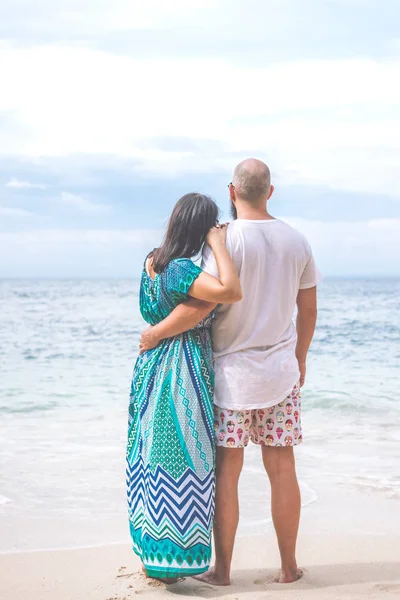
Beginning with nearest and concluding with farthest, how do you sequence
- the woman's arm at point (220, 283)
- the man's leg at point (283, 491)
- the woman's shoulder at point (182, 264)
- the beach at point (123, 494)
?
the woman's arm at point (220, 283)
the woman's shoulder at point (182, 264)
the man's leg at point (283, 491)
the beach at point (123, 494)

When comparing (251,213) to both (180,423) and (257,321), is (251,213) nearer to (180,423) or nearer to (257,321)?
(257,321)

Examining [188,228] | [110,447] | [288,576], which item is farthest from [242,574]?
[110,447]

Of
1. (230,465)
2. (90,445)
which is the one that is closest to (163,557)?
(230,465)

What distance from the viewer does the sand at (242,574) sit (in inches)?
118

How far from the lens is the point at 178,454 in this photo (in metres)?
2.92

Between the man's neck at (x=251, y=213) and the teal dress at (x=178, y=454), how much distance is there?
0.30 meters

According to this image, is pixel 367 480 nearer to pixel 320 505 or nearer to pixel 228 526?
pixel 320 505

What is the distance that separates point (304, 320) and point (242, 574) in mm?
1133

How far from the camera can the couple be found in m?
2.92

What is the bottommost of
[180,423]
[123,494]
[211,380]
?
[123,494]

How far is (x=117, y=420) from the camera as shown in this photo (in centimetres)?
711

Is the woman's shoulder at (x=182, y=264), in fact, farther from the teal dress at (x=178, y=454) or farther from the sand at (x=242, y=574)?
the sand at (x=242, y=574)

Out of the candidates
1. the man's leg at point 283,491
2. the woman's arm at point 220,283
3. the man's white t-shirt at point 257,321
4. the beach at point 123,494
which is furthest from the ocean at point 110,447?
the woman's arm at point 220,283

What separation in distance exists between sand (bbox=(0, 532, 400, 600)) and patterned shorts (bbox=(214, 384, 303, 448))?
1.93 ft
